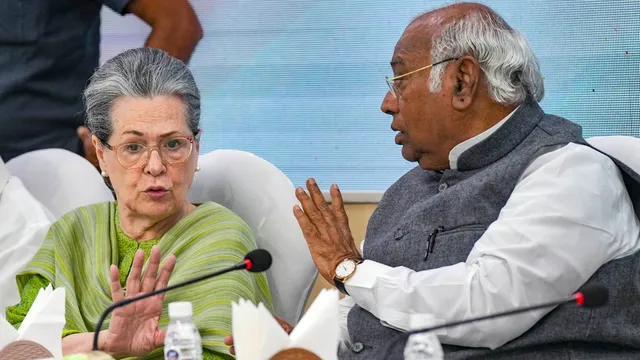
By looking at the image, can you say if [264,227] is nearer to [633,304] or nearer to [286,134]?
[286,134]

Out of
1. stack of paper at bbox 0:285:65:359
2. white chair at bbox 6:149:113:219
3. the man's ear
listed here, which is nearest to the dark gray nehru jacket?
the man's ear

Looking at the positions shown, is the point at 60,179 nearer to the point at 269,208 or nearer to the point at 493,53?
the point at 269,208

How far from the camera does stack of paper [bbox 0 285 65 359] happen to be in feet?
6.91

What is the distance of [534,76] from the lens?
8.55 ft

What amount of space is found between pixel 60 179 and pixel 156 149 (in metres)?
0.76

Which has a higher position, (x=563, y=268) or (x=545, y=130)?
(x=545, y=130)

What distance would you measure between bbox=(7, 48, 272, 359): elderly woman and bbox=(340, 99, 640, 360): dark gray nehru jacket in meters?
0.35

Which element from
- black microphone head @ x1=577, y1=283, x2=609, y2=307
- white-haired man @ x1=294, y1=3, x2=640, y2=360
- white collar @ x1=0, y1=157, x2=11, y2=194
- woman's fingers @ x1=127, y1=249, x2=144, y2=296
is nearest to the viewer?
black microphone head @ x1=577, y1=283, x2=609, y2=307

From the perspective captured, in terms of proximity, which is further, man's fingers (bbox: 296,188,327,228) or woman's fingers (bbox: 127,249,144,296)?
man's fingers (bbox: 296,188,327,228)

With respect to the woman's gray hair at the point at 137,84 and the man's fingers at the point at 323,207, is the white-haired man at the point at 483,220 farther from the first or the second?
the woman's gray hair at the point at 137,84

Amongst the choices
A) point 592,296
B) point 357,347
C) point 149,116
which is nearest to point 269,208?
point 149,116

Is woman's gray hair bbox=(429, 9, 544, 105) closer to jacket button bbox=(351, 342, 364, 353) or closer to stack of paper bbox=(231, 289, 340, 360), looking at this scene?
jacket button bbox=(351, 342, 364, 353)

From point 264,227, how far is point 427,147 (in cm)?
61

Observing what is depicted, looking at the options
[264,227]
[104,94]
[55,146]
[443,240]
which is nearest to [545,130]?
[443,240]
